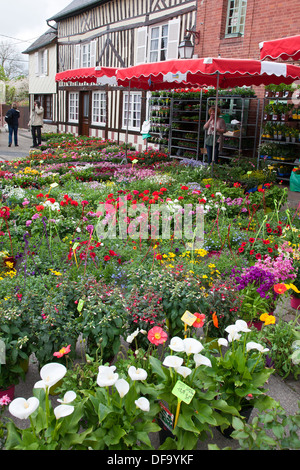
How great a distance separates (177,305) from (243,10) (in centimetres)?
1026

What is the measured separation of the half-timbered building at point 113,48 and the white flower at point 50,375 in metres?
8.89

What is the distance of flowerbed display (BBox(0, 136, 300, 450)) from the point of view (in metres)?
1.93

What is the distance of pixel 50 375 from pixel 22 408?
181 mm

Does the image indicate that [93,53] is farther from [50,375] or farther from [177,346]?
[50,375]

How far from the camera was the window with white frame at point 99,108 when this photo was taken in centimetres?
1797

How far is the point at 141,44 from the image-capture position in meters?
14.5

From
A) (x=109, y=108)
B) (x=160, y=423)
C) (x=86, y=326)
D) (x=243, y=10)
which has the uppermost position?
(x=243, y=10)

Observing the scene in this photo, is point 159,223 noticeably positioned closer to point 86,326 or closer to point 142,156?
point 86,326

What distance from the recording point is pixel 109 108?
56.1ft

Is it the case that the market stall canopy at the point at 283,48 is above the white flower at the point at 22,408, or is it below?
above

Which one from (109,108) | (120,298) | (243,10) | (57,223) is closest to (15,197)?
(57,223)

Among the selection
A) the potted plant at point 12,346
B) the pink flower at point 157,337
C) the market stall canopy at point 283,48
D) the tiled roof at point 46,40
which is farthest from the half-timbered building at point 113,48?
the pink flower at point 157,337

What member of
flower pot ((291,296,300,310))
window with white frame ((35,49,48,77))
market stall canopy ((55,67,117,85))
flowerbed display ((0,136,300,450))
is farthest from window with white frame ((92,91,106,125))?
flower pot ((291,296,300,310))

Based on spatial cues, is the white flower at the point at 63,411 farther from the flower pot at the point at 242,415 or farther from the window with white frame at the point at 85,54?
the window with white frame at the point at 85,54
